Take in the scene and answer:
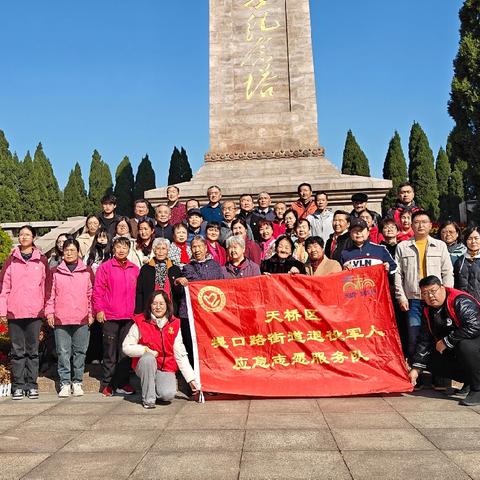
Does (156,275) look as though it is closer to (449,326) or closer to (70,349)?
(70,349)

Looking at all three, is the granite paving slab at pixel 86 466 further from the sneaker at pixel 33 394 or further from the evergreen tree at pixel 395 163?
the evergreen tree at pixel 395 163

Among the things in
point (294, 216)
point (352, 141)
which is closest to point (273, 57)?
point (294, 216)

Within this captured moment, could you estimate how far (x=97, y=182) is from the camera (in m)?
47.8

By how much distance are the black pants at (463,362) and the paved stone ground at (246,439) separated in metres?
0.28

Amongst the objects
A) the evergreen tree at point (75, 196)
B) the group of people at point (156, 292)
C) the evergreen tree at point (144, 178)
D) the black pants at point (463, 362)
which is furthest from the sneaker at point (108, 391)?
the evergreen tree at point (75, 196)

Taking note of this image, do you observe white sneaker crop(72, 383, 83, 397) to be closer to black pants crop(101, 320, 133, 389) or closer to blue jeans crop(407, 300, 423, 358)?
black pants crop(101, 320, 133, 389)

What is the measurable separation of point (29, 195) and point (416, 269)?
41.5 meters

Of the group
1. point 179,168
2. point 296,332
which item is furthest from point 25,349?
point 179,168

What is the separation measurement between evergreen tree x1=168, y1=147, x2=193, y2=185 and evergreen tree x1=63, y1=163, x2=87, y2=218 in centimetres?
1132

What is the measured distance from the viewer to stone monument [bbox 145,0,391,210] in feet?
47.9

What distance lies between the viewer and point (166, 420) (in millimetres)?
4930

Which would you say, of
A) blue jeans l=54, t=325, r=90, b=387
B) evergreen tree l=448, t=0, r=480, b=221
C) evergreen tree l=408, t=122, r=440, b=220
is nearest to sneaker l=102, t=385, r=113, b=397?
blue jeans l=54, t=325, r=90, b=387

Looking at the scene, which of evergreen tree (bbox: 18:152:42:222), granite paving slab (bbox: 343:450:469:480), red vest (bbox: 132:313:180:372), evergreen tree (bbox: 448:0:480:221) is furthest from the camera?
evergreen tree (bbox: 18:152:42:222)

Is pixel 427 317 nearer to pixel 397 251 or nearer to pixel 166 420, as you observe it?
pixel 397 251
